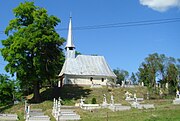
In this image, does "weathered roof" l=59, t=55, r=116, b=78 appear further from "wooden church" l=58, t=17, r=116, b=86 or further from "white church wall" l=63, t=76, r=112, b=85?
"white church wall" l=63, t=76, r=112, b=85

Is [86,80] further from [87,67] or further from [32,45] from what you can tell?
[32,45]

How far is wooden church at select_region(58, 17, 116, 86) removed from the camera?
5741cm

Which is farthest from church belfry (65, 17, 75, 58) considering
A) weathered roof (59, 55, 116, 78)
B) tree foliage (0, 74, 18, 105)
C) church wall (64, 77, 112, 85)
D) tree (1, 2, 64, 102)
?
tree (1, 2, 64, 102)

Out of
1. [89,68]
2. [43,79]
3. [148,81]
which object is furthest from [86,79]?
[43,79]

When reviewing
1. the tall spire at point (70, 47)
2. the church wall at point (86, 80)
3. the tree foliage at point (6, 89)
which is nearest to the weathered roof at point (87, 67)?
the church wall at point (86, 80)

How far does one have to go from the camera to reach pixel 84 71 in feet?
191

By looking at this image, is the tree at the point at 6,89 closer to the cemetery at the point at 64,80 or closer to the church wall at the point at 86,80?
the cemetery at the point at 64,80

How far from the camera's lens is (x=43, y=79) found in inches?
1746

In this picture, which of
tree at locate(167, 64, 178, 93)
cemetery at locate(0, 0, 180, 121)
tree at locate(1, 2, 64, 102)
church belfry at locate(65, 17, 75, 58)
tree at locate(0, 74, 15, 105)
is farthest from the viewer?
church belfry at locate(65, 17, 75, 58)

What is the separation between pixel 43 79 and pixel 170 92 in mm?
20323

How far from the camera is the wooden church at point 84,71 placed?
5741cm

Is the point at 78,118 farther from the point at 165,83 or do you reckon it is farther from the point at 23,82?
the point at 165,83

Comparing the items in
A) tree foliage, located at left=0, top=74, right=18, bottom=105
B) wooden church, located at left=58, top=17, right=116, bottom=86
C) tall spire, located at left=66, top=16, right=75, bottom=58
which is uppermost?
tall spire, located at left=66, top=16, right=75, bottom=58

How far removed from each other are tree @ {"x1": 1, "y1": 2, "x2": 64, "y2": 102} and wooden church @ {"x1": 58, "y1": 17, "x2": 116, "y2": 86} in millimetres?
11106
